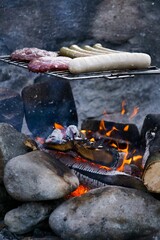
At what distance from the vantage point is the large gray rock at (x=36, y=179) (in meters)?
3.64

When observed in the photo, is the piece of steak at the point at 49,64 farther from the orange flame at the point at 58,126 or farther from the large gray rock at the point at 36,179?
the orange flame at the point at 58,126

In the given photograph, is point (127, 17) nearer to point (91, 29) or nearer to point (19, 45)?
point (91, 29)

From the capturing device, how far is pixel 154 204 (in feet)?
11.7

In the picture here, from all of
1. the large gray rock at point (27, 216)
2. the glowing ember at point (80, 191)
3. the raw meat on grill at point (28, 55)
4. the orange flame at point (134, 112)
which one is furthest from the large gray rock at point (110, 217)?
the orange flame at point (134, 112)

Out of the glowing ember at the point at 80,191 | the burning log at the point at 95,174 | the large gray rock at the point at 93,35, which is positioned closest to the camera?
the burning log at the point at 95,174

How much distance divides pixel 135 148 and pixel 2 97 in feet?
5.92

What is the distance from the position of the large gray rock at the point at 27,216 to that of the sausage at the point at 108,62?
1131 mm

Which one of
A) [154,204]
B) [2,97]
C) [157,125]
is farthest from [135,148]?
[2,97]

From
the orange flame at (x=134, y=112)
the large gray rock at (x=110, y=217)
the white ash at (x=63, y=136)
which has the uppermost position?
the white ash at (x=63, y=136)

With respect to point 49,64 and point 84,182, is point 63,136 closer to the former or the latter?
point 84,182

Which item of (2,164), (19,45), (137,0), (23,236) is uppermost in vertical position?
(137,0)

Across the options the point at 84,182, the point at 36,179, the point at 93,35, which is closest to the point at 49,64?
the point at 36,179

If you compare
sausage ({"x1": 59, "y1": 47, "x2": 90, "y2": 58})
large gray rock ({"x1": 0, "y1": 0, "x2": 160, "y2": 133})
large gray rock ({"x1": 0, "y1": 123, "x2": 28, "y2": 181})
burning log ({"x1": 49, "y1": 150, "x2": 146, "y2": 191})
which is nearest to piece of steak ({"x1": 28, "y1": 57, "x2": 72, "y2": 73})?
sausage ({"x1": 59, "y1": 47, "x2": 90, "y2": 58})

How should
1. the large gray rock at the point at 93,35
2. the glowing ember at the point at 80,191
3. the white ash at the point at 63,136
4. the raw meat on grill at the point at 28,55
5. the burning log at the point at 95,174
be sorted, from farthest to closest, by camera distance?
the large gray rock at the point at 93,35 → the raw meat on grill at the point at 28,55 → the white ash at the point at 63,136 → the glowing ember at the point at 80,191 → the burning log at the point at 95,174
